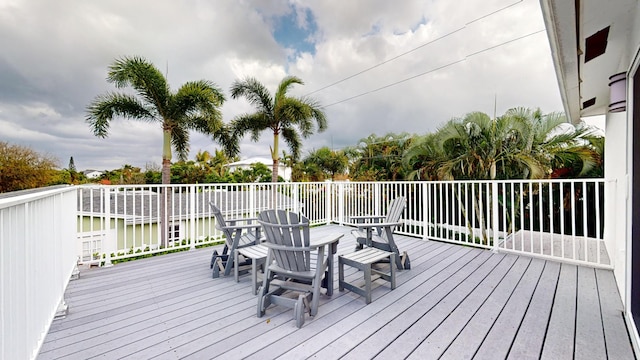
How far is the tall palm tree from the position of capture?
6.52 m

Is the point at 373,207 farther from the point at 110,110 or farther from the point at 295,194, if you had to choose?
the point at 110,110

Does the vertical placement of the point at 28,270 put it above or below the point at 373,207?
above

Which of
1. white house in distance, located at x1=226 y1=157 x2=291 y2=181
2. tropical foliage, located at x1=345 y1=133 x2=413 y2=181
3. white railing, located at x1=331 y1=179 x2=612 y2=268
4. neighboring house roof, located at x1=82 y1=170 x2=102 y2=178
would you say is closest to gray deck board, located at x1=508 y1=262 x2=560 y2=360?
white railing, located at x1=331 y1=179 x2=612 y2=268

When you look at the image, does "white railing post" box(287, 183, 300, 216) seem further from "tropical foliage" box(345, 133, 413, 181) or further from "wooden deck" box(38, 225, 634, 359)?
"tropical foliage" box(345, 133, 413, 181)

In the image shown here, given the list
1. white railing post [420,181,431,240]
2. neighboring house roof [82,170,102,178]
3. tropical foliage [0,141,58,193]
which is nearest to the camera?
white railing post [420,181,431,240]

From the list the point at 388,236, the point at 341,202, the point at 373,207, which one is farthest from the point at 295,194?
the point at 388,236

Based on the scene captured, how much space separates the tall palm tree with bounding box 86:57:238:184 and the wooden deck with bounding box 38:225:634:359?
489cm

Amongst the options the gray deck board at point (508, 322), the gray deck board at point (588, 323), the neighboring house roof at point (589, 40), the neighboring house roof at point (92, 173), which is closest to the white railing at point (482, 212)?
the gray deck board at point (588, 323)

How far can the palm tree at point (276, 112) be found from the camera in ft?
30.6

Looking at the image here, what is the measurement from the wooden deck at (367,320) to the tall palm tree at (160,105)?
489 cm

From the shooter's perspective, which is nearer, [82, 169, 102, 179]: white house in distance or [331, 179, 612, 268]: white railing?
[331, 179, 612, 268]: white railing

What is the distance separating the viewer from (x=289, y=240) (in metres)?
2.42

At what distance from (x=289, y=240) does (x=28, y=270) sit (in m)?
1.71

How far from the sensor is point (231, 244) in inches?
130
